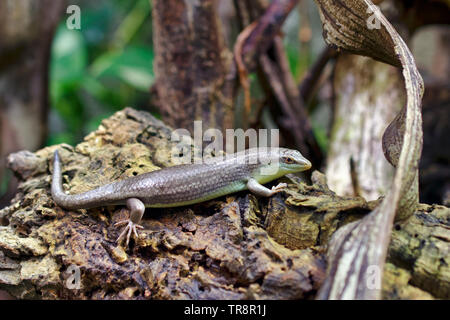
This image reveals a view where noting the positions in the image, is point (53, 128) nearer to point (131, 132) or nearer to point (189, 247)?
point (131, 132)

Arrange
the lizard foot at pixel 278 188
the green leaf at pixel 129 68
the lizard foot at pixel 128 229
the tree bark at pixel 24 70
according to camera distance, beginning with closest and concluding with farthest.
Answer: the lizard foot at pixel 128 229
the lizard foot at pixel 278 188
the tree bark at pixel 24 70
the green leaf at pixel 129 68

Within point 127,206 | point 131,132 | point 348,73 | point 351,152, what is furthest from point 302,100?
point 127,206

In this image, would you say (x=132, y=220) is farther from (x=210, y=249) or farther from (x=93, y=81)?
(x=93, y=81)

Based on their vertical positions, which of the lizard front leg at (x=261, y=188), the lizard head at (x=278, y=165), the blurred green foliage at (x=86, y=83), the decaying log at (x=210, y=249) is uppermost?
the blurred green foliage at (x=86, y=83)

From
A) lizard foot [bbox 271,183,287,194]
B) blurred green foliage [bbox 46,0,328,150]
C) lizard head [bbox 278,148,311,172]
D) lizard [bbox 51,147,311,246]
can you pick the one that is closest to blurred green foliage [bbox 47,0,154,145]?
blurred green foliage [bbox 46,0,328,150]

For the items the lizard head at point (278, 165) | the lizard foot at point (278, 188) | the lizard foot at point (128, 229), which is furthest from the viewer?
the lizard head at point (278, 165)

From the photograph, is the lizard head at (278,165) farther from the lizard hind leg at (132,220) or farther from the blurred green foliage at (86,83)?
the blurred green foliage at (86,83)

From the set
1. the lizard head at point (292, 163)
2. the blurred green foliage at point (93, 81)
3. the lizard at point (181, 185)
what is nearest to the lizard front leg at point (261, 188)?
the lizard at point (181, 185)

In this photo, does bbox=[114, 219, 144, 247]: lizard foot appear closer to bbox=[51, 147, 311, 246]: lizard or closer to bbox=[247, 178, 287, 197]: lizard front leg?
bbox=[51, 147, 311, 246]: lizard
